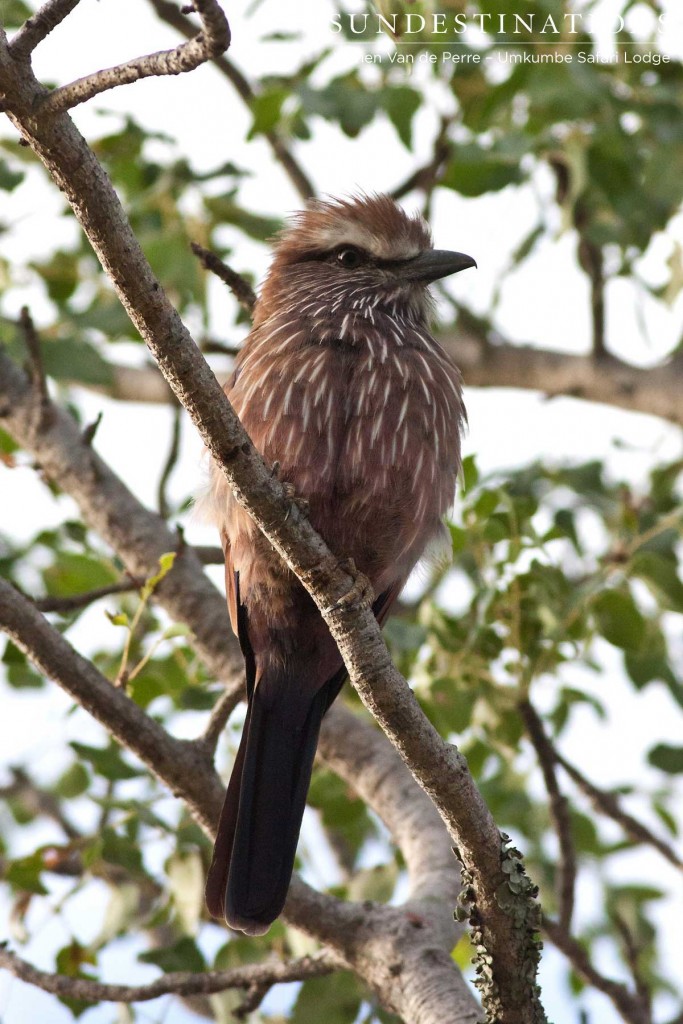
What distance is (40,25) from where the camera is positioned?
1.73 m

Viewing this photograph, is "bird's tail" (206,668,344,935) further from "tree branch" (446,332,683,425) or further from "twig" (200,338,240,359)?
"tree branch" (446,332,683,425)

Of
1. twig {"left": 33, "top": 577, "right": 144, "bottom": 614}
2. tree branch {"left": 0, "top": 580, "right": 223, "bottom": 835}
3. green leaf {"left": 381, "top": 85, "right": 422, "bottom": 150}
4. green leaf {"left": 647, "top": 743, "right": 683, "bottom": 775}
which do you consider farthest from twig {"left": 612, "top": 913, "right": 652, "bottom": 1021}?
green leaf {"left": 381, "top": 85, "right": 422, "bottom": 150}

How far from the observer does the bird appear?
9.57 feet

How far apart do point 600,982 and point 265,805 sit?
1186mm

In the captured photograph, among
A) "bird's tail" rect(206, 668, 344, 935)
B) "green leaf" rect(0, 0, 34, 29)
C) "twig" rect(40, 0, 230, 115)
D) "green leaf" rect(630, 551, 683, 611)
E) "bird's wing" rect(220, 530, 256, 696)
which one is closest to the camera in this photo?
"twig" rect(40, 0, 230, 115)

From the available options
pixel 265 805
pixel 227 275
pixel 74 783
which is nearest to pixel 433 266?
pixel 227 275

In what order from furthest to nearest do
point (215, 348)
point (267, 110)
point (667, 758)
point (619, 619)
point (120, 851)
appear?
point (215, 348), point (667, 758), point (267, 110), point (619, 619), point (120, 851)

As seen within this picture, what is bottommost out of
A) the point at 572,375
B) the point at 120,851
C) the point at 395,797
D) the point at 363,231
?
the point at 120,851

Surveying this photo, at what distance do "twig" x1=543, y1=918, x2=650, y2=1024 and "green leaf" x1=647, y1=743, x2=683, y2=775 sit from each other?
0.66 metres

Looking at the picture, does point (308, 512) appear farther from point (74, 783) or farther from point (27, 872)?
point (74, 783)

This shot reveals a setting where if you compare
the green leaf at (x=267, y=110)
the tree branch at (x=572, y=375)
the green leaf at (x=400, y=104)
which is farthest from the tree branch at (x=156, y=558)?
the tree branch at (x=572, y=375)

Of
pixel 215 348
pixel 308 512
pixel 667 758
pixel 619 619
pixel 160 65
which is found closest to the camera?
pixel 160 65

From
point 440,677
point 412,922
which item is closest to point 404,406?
point 440,677

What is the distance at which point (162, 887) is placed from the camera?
3779 mm
